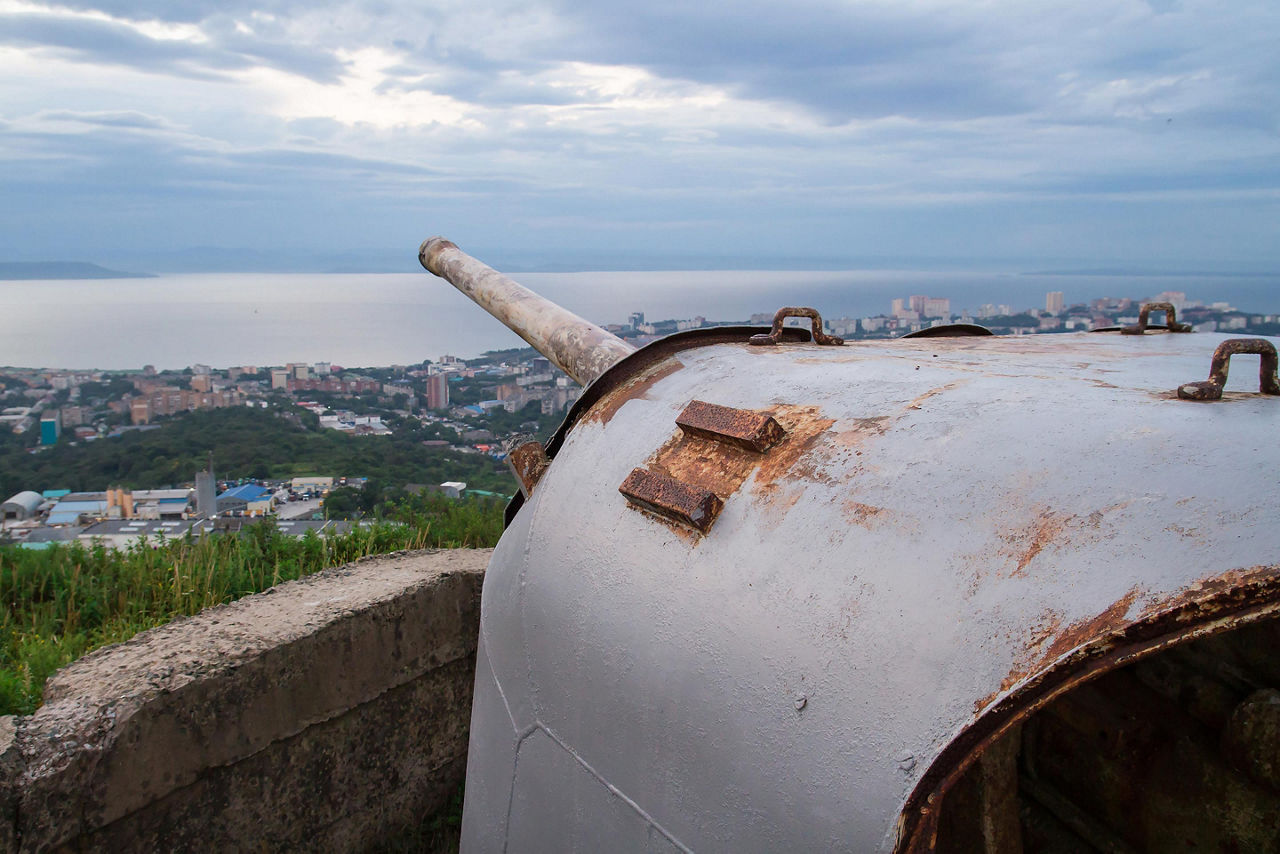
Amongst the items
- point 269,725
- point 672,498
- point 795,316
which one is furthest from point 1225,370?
point 269,725

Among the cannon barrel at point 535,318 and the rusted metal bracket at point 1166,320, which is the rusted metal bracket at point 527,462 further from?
the rusted metal bracket at point 1166,320

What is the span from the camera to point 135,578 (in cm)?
384

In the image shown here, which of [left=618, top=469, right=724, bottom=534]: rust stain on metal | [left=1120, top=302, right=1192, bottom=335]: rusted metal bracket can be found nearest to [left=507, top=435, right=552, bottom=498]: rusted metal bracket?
[left=618, top=469, right=724, bottom=534]: rust stain on metal

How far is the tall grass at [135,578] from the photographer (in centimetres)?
331

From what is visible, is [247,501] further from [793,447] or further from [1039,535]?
[1039,535]

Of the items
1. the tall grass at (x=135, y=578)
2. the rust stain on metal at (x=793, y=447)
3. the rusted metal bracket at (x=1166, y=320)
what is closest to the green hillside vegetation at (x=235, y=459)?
the tall grass at (x=135, y=578)

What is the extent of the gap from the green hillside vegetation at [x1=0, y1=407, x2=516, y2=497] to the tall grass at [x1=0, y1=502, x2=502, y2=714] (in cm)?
168

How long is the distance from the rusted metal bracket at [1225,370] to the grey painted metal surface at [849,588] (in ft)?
0.09

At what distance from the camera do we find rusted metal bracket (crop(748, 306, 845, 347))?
223 centimetres

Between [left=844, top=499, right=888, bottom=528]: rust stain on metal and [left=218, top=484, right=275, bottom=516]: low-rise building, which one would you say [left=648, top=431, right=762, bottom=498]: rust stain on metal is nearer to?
[left=844, top=499, right=888, bottom=528]: rust stain on metal

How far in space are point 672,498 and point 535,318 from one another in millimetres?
1663

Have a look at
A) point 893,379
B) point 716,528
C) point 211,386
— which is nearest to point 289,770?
point 716,528

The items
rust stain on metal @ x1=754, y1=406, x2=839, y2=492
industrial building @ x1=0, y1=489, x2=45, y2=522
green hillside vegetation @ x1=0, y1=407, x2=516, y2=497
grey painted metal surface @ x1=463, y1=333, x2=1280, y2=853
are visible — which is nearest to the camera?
grey painted metal surface @ x1=463, y1=333, x2=1280, y2=853

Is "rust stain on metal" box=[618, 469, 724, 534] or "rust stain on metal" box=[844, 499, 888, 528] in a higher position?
"rust stain on metal" box=[844, 499, 888, 528]
